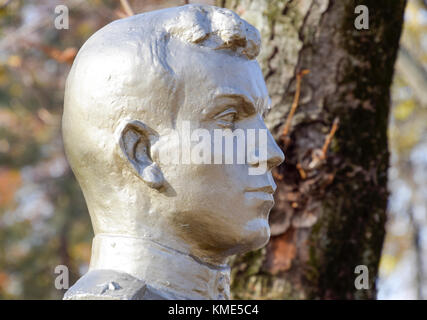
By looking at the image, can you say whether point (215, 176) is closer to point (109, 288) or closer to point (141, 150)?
point (141, 150)

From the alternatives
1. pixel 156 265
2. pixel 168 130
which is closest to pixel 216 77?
pixel 168 130

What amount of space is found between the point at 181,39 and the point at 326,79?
188cm

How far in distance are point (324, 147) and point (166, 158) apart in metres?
1.73

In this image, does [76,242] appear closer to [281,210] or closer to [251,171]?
[281,210]

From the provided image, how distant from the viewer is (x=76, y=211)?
1265 cm

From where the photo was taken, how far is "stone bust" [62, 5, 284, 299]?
2.89 metres

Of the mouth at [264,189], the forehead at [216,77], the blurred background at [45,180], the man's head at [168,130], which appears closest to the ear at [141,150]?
the man's head at [168,130]

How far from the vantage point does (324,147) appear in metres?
4.39

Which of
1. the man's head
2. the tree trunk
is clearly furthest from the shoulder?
the tree trunk

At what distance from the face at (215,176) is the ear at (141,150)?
40 millimetres

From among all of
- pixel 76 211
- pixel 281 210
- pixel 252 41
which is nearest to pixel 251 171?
pixel 252 41

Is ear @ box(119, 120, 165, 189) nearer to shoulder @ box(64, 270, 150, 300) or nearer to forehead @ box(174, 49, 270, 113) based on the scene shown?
forehead @ box(174, 49, 270, 113)

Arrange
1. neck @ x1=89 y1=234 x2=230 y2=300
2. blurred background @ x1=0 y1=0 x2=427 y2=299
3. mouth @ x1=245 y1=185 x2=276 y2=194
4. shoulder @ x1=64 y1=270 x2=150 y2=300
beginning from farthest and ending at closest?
blurred background @ x1=0 y1=0 x2=427 y2=299
mouth @ x1=245 y1=185 x2=276 y2=194
neck @ x1=89 y1=234 x2=230 y2=300
shoulder @ x1=64 y1=270 x2=150 y2=300

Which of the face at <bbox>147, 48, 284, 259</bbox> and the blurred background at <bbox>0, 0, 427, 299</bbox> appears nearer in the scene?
the face at <bbox>147, 48, 284, 259</bbox>
